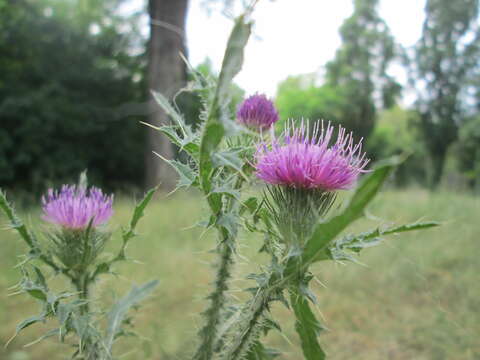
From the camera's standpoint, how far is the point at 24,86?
1187 centimetres

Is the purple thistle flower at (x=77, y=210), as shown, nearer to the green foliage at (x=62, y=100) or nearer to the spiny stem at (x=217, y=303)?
the spiny stem at (x=217, y=303)

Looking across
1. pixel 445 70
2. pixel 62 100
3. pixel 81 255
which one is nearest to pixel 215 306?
pixel 81 255

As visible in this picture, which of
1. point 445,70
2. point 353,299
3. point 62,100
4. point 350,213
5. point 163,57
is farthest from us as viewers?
point 445,70

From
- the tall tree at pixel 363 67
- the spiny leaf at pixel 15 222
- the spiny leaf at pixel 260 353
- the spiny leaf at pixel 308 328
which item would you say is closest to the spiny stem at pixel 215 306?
the spiny leaf at pixel 260 353

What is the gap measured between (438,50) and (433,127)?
13.2 ft

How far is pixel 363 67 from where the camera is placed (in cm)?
2300

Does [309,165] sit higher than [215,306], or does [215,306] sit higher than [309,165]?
[309,165]

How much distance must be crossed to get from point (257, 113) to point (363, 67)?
77.4 ft

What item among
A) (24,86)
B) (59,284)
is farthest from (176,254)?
(24,86)

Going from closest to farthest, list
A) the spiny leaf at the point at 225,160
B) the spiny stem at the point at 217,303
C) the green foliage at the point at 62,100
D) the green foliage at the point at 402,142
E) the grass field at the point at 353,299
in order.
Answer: the spiny leaf at the point at 225,160, the spiny stem at the point at 217,303, the grass field at the point at 353,299, the green foliage at the point at 62,100, the green foliage at the point at 402,142

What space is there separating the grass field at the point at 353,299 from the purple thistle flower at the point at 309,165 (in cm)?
27

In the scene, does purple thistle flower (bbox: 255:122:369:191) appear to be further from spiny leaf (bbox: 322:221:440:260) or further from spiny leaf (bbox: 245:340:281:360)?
spiny leaf (bbox: 245:340:281:360)

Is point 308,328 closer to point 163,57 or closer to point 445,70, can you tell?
point 163,57

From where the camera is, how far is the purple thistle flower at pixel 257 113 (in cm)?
129
